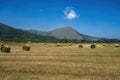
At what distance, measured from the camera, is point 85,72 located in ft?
59.2

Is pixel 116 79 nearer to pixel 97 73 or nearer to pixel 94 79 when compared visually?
pixel 94 79

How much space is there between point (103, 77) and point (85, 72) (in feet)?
7.16

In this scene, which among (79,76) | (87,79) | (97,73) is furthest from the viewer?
(97,73)

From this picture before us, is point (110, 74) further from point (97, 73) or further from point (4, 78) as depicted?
point (4, 78)

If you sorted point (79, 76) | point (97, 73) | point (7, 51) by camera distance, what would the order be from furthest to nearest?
point (7, 51) → point (97, 73) → point (79, 76)

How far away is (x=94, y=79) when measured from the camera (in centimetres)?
1534

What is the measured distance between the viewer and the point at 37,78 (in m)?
15.6

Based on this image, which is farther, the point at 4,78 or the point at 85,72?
the point at 85,72

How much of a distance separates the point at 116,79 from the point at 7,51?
27315mm

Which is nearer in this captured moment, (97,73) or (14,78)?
(14,78)

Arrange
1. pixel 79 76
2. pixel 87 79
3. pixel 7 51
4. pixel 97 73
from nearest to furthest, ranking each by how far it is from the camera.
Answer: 1. pixel 87 79
2. pixel 79 76
3. pixel 97 73
4. pixel 7 51

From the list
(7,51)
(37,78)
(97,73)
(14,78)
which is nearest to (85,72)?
(97,73)

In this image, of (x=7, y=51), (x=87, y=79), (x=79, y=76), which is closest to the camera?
(x=87, y=79)

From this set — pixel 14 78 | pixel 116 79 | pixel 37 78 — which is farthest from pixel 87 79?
pixel 14 78
